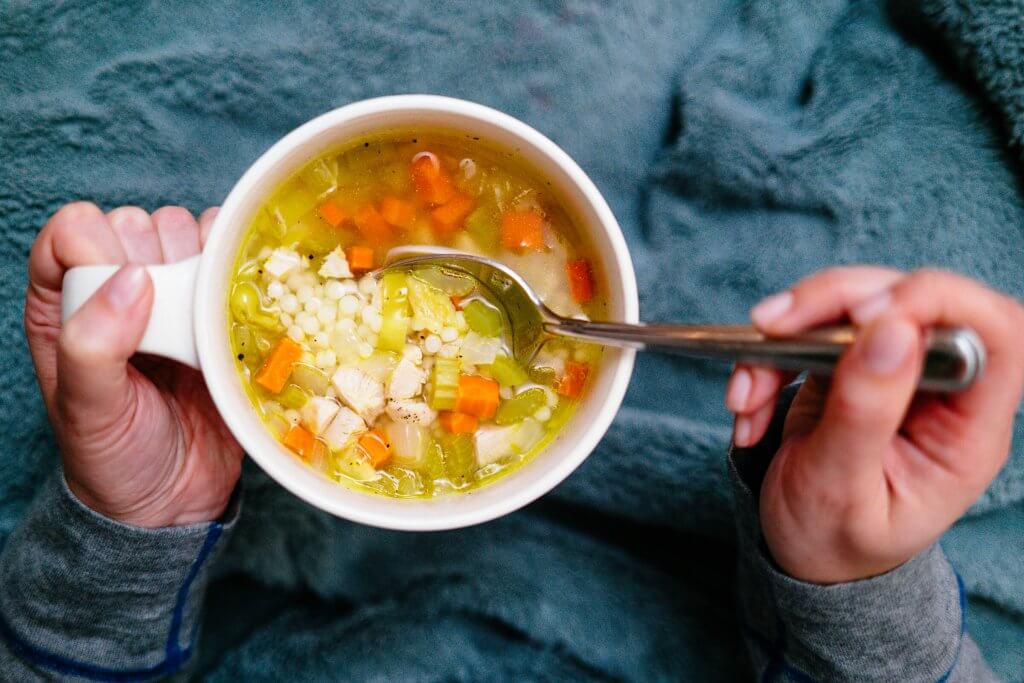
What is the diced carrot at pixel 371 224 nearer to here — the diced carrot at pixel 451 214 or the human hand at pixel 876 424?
the diced carrot at pixel 451 214

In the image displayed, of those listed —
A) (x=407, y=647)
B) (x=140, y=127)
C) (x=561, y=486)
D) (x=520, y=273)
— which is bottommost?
(x=407, y=647)

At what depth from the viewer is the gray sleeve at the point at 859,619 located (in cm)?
89

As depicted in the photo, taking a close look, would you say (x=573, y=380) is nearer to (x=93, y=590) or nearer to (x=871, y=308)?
(x=871, y=308)

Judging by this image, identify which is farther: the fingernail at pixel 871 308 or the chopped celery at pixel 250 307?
the chopped celery at pixel 250 307

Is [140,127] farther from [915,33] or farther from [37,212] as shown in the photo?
[915,33]

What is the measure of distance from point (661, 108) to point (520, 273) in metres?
0.46

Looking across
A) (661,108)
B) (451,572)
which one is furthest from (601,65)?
(451,572)

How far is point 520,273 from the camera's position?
914 millimetres

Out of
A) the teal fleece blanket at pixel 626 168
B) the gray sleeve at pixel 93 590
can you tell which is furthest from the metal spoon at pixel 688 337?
the gray sleeve at pixel 93 590

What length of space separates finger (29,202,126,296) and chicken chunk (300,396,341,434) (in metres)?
0.27

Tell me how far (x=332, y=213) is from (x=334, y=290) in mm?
91

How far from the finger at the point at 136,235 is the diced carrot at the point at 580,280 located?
481 mm

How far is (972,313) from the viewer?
0.65 m

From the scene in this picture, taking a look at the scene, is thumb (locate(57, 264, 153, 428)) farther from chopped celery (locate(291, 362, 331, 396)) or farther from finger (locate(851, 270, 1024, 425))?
finger (locate(851, 270, 1024, 425))
